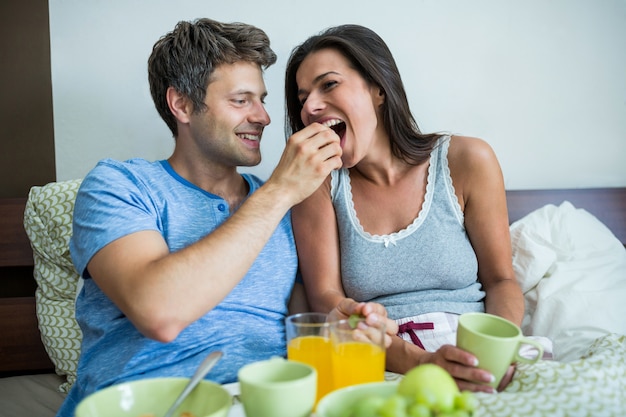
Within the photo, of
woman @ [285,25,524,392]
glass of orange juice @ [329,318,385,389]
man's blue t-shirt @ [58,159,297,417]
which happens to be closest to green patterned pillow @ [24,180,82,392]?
Result: man's blue t-shirt @ [58,159,297,417]

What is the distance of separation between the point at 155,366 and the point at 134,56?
3.88 feet

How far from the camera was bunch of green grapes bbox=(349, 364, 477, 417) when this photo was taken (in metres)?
0.60

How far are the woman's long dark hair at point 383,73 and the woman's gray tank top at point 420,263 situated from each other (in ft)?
0.46

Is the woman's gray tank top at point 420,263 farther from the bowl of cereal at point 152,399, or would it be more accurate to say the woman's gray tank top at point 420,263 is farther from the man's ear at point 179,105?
the bowl of cereal at point 152,399

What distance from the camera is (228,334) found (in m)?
1.32

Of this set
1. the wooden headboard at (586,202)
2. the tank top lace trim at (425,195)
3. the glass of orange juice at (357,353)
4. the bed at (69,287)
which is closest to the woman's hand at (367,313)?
the glass of orange juice at (357,353)

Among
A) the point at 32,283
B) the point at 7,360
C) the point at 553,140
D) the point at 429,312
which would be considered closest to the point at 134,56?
the point at 32,283

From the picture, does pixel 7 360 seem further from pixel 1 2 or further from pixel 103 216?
pixel 1 2

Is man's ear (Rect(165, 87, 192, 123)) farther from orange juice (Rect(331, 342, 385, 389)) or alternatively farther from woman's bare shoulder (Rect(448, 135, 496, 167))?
orange juice (Rect(331, 342, 385, 389))

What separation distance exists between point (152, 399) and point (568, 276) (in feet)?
4.64

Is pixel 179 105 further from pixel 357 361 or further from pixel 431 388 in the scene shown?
pixel 431 388

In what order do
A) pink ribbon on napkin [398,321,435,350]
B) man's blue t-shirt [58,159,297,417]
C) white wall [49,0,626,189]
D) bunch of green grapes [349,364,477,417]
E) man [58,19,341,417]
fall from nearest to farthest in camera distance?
bunch of green grapes [349,364,477,417]
man [58,19,341,417]
man's blue t-shirt [58,159,297,417]
pink ribbon on napkin [398,321,435,350]
white wall [49,0,626,189]

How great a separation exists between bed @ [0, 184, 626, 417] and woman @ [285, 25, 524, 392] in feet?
0.77

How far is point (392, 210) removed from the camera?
156 centimetres
